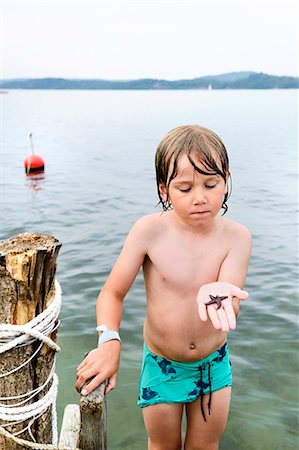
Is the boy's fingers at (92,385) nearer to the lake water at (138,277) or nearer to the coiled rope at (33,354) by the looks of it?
the coiled rope at (33,354)

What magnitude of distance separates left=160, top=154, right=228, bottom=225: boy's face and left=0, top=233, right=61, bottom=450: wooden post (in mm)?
710

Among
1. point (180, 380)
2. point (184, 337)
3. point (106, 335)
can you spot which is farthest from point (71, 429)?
point (106, 335)

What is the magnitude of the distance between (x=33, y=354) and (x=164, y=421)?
116 cm

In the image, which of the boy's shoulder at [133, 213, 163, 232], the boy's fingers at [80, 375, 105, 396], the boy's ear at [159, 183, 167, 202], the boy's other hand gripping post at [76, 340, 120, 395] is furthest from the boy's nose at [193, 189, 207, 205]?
the boy's fingers at [80, 375, 105, 396]

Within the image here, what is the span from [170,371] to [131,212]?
11.3 meters

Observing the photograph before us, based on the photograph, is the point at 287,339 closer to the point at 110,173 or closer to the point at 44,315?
the point at 44,315

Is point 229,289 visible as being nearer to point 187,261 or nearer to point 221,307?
point 221,307

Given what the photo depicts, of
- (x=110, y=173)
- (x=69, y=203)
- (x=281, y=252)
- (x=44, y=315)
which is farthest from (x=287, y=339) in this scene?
(x=110, y=173)

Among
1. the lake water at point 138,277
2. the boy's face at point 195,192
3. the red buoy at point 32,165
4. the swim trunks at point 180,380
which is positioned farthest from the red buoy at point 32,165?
the boy's face at point 195,192

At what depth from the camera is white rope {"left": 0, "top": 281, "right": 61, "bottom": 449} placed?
225 cm

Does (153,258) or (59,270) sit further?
(59,270)

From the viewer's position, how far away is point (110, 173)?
22.3 m

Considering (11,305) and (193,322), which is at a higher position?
(11,305)

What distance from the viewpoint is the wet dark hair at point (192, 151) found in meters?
2.58
